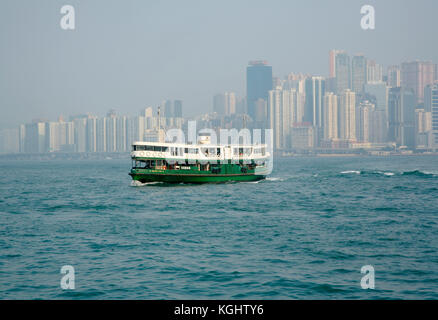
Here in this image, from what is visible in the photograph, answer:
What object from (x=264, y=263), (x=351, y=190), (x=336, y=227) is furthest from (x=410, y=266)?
(x=351, y=190)

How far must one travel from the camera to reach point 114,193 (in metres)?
56.9

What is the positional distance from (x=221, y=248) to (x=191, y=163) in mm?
38125

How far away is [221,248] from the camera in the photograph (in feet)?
84.5

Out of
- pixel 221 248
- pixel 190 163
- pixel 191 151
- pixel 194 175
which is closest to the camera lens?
pixel 221 248

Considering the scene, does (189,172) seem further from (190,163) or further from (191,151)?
(191,151)

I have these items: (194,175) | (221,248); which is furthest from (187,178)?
(221,248)

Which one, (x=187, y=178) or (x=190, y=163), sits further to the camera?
(x=190, y=163)

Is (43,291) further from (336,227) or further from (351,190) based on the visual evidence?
(351,190)

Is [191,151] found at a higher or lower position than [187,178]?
higher

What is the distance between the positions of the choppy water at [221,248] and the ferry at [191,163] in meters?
12.0

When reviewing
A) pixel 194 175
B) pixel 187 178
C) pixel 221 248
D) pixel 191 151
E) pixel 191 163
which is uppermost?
pixel 191 151

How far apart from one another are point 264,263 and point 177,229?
406 inches

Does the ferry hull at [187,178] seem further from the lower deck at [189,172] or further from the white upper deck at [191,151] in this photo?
the white upper deck at [191,151]
